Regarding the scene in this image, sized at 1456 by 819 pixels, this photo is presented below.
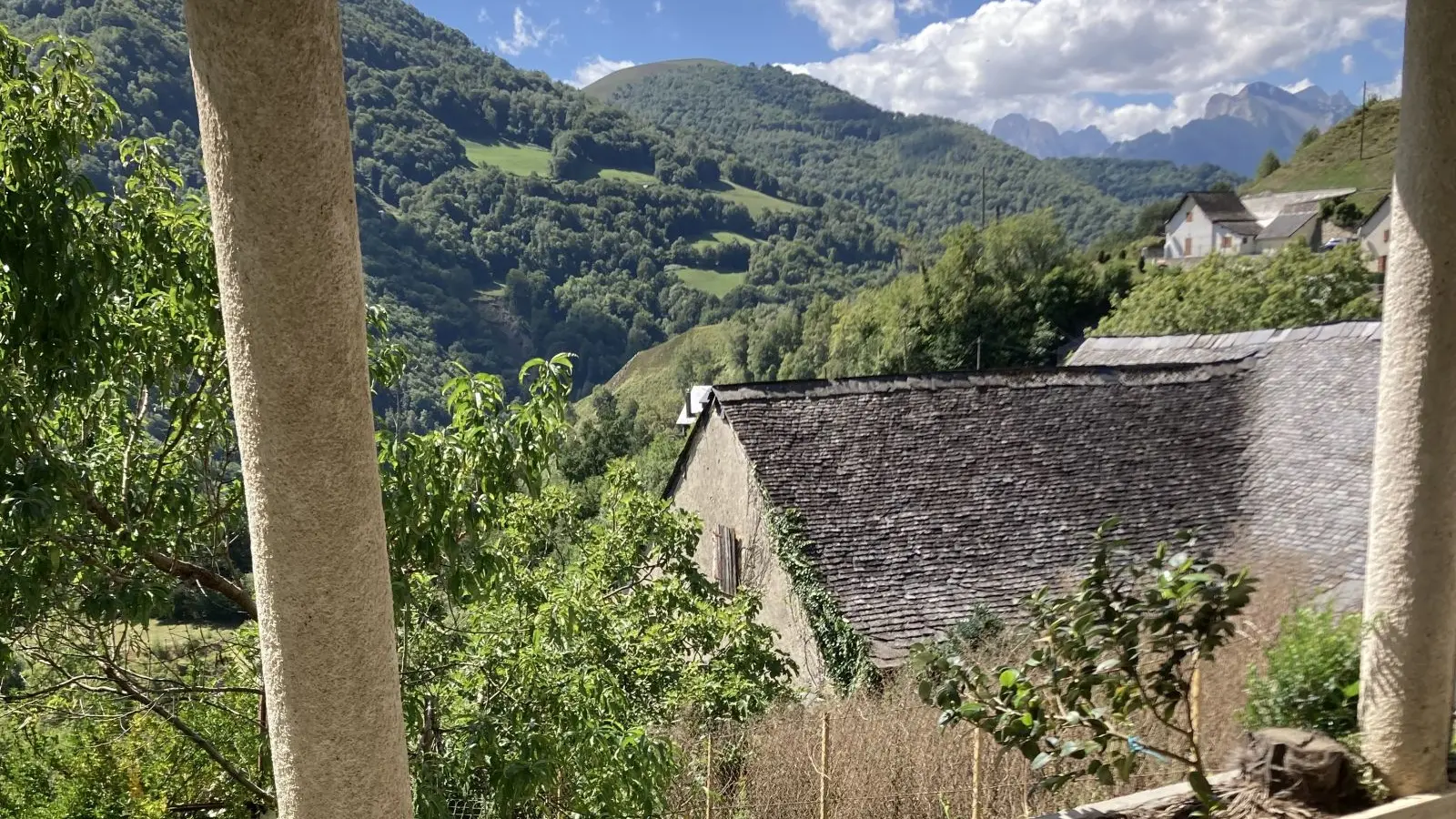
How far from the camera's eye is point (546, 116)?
174m

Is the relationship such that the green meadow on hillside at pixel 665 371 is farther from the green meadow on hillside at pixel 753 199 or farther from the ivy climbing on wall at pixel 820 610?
the green meadow on hillside at pixel 753 199

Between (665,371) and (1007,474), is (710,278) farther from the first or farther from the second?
(1007,474)

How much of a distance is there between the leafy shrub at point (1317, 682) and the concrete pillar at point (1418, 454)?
48cm

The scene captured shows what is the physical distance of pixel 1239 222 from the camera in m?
64.2

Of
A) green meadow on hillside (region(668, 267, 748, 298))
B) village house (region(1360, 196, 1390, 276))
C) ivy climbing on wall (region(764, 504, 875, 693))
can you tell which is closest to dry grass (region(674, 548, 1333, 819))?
ivy climbing on wall (region(764, 504, 875, 693))

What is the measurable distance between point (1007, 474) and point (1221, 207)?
2478 inches

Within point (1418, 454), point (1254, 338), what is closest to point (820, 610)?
point (1418, 454)

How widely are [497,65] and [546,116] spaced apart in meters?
27.1

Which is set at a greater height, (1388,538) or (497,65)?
(497,65)

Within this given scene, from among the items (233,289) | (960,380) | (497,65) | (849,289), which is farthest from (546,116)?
(233,289)

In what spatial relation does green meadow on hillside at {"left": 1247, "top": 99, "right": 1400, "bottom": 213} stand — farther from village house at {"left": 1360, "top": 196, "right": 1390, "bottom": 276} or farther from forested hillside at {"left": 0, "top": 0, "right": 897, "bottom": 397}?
forested hillside at {"left": 0, "top": 0, "right": 897, "bottom": 397}

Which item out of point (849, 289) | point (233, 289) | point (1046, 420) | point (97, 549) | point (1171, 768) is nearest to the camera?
point (233, 289)

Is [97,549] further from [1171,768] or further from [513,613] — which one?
[1171,768]

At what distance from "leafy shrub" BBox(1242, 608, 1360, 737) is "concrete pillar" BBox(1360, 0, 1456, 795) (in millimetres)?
481
